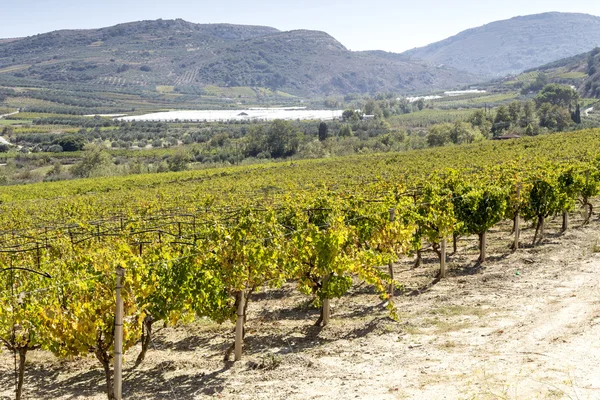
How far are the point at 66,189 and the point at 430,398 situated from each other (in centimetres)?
5006

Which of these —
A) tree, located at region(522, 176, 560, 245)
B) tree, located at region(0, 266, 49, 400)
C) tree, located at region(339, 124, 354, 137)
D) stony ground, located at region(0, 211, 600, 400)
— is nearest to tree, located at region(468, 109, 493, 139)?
tree, located at region(339, 124, 354, 137)

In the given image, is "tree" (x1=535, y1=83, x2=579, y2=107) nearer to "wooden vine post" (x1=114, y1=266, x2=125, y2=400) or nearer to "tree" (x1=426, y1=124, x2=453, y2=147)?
"tree" (x1=426, y1=124, x2=453, y2=147)

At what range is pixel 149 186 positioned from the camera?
53719 millimetres

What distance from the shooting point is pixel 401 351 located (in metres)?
10.5

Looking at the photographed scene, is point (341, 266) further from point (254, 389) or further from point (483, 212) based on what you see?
point (483, 212)

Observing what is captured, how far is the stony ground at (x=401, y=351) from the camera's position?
29.2 ft

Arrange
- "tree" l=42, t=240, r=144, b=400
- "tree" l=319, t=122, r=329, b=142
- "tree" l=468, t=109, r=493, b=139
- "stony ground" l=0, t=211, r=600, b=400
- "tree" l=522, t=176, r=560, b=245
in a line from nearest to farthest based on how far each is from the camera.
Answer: "tree" l=42, t=240, r=144, b=400 → "stony ground" l=0, t=211, r=600, b=400 → "tree" l=522, t=176, r=560, b=245 → "tree" l=468, t=109, r=493, b=139 → "tree" l=319, t=122, r=329, b=142

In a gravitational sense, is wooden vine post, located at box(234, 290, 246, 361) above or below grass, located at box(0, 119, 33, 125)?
below

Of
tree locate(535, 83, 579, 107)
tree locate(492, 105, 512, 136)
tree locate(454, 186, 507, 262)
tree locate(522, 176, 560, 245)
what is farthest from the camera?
tree locate(535, 83, 579, 107)

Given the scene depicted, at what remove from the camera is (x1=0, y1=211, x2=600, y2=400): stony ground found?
8.89m

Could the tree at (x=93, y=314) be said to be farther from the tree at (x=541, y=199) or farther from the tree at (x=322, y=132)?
the tree at (x=322, y=132)

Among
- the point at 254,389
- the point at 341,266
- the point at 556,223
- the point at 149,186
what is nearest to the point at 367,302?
the point at 341,266

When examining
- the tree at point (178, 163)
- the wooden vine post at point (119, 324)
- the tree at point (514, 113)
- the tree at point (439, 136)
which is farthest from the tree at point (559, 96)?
the wooden vine post at point (119, 324)

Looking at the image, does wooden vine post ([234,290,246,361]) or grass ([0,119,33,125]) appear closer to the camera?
wooden vine post ([234,290,246,361])
